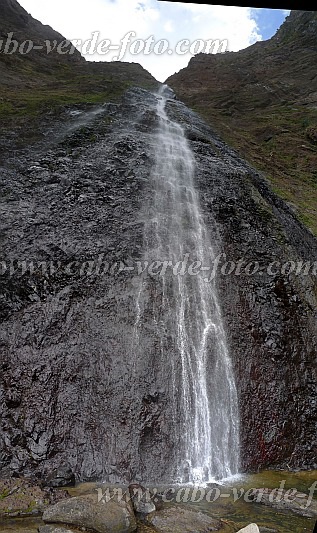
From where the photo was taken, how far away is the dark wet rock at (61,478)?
923 cm

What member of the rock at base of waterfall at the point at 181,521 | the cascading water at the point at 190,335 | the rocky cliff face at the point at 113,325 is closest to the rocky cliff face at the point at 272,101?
the rocky cliff face at the point at 113,325

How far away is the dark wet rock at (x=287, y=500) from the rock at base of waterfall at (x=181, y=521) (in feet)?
5.25

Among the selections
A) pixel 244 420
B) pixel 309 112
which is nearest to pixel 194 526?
pixel 244 420

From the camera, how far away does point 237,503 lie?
29.5 feet

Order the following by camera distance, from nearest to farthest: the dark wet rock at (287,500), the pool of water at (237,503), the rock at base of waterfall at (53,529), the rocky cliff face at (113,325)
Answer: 1. the rock at base of waterfall at (53,529)
2. the pool of water at (237,503)
3. the dark wet rock at (287,500)
4. the rocky cliff face at (113,325)

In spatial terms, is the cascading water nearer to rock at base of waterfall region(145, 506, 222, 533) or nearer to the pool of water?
the pool of water

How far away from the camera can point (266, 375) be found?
1278cm

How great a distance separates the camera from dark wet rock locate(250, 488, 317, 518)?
8797 mm

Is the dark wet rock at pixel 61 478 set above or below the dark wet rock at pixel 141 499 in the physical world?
below

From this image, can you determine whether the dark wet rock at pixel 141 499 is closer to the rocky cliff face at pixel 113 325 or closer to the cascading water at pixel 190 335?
the rocky cliff face at pixel 113 325

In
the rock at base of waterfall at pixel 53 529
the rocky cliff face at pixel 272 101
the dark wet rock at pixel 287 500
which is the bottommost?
the rock at base of waterfall at pixel 53 529

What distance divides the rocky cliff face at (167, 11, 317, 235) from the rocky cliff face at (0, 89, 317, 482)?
27.4ft

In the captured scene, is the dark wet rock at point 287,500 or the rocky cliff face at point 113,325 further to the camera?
the rocky cliff face at point 113,325

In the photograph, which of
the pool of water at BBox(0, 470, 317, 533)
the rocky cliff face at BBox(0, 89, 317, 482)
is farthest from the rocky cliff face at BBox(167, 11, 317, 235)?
the pool of water at BBox(0, 470, 317, 533)
